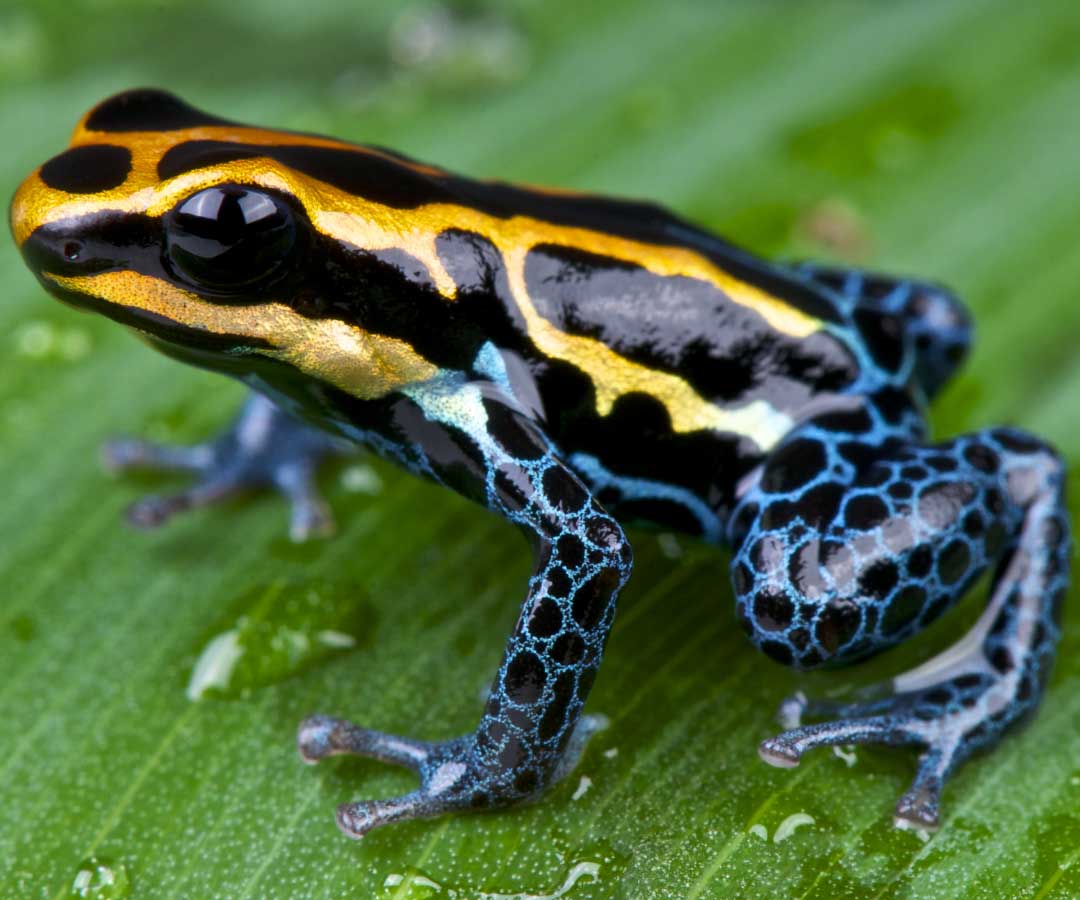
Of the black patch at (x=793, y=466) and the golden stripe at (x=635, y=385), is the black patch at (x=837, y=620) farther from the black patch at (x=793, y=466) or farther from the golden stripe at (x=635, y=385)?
the golden stripe at (x=635, y=385)

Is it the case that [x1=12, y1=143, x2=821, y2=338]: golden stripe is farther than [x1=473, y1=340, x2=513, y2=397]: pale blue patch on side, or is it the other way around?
[x1=473, y1=340, x2=513, y2=397]: pale blue patch on side

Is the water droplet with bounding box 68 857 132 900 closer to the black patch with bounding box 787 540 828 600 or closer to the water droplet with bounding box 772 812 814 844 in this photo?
the water droplet with bounding box 772 812 814 844

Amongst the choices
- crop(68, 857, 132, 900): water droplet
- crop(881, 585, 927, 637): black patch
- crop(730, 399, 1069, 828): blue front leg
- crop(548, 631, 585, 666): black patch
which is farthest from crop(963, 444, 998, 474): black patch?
crop(68, 857, 132, 900): water droplet

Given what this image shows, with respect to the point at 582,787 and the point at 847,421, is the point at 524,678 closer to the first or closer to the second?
the point at 582,787

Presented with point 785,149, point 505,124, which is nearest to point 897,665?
point 785,149

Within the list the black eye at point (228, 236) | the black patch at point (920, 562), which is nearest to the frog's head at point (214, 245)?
the black eye at point (228, 236)

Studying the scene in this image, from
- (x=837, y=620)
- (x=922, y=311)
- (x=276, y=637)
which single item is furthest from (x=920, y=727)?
(x=276, y=637)
